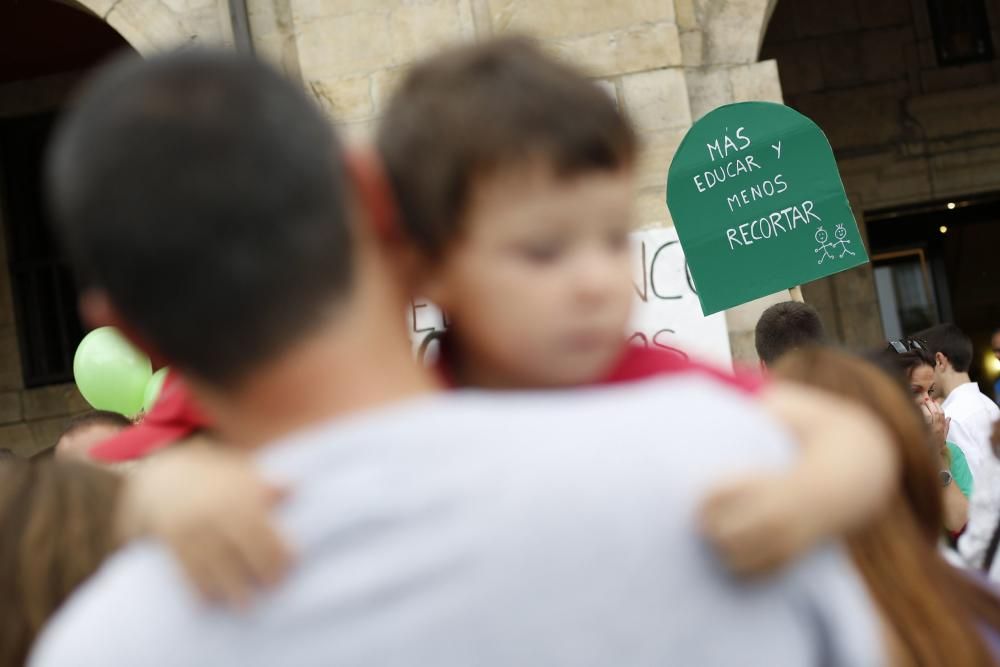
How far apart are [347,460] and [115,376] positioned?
15.8 ft

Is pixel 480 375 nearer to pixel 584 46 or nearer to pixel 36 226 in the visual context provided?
pixel 584 46

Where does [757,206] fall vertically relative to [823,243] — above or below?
above

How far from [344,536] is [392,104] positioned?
1.19ft

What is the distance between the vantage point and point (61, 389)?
10031 mm

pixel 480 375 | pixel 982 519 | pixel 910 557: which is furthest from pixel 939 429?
pixel 480 375

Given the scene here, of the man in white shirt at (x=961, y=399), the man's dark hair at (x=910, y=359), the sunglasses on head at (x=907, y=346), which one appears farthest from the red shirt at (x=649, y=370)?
the sunglasses on head at (x=907, y=346)

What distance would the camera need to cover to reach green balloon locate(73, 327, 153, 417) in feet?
18.2

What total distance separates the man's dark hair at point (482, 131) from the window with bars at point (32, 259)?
952 cm

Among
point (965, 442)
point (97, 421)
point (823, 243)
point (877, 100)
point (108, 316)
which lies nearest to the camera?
point (108, 316)

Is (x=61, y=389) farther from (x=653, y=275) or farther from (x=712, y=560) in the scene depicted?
(x=712, y=560)

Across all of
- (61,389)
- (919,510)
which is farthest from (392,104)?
(61,389)

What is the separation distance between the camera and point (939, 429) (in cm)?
454

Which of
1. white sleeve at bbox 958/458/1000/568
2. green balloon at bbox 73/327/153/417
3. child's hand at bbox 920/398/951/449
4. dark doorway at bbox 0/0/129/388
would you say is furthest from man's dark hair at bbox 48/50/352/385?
dark doorway at bbox 0/0/129/388

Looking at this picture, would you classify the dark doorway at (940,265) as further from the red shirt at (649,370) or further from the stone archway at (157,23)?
the red shirt at (649,370)
